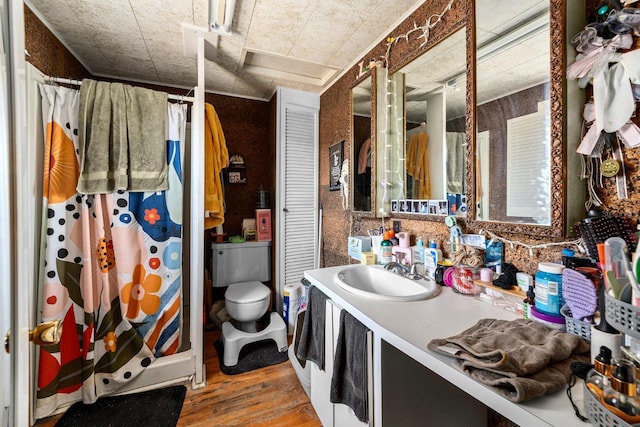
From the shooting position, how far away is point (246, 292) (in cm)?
216

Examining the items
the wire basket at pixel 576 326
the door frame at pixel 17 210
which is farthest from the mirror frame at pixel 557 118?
the door frame at pixel 17 210

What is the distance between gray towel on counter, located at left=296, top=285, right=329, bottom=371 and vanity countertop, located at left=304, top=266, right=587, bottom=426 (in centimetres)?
11

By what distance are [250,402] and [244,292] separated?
0.79 m

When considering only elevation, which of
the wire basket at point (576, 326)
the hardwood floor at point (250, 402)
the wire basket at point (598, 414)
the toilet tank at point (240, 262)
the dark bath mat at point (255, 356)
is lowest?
the hardwood floor at point (250, 402)

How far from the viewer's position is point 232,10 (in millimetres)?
1463

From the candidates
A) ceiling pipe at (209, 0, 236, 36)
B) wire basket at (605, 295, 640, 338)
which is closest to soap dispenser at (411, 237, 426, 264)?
wire basket at (605, 295, 640, 338)

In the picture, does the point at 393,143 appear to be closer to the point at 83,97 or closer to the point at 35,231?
the point at 83,97

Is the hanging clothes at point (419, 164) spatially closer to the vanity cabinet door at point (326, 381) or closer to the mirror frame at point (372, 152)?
the mirror frame at point (372, 152)

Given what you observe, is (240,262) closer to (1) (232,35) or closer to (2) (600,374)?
(1) (232,35)

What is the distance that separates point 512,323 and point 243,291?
6.23ft

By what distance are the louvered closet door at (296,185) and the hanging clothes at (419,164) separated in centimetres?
126

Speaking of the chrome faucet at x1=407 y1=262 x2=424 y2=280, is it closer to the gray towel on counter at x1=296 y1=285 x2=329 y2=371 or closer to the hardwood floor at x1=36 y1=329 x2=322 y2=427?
the gray towel on counter at x1=296 y1=285 x2=329 y2=371

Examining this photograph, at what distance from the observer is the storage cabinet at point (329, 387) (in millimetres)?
1144

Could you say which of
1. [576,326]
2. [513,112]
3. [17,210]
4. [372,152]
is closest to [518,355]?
[576,326]
